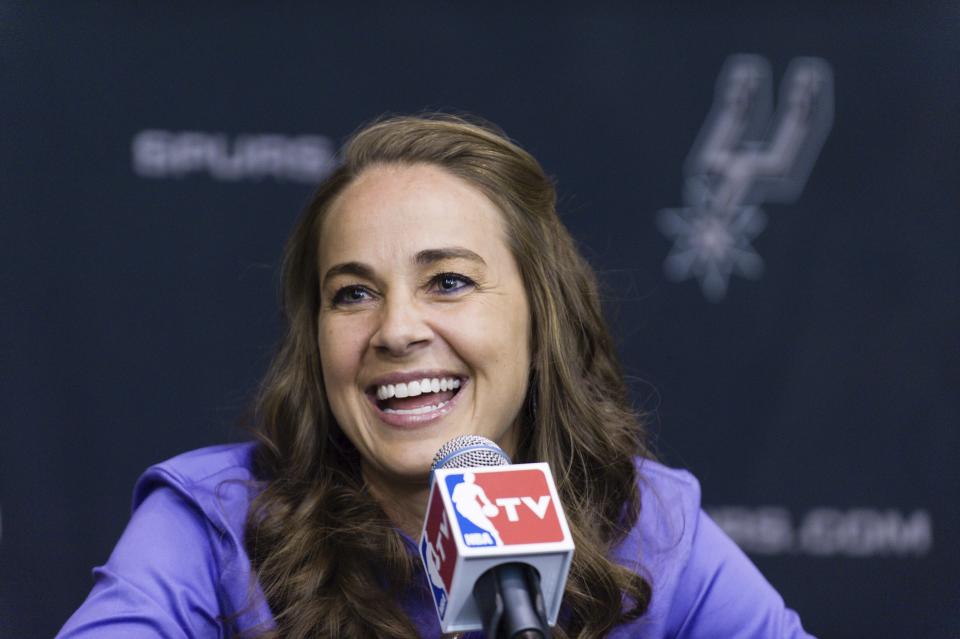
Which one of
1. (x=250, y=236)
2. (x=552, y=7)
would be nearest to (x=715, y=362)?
(x=552, y=7)

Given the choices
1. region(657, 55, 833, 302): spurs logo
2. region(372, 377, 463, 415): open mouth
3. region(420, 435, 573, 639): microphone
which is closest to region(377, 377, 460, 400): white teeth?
region(372, 377, 463, 415): open mouth

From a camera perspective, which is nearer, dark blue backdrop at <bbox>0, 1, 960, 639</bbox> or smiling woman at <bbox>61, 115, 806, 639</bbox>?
smiling woman at <bbox>61, 115, 806, 639</bbox>

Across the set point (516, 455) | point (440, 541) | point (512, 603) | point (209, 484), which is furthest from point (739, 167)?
point (512, 603)

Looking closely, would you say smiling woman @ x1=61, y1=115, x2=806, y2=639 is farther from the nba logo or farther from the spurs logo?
the spurs logo

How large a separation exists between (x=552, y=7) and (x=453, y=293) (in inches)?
57.5

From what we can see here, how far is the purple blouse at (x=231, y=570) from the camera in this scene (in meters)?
1.73

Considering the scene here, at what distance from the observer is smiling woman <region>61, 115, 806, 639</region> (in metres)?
1.86

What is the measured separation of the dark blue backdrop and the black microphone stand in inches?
72.6

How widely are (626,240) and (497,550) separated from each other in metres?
2.09

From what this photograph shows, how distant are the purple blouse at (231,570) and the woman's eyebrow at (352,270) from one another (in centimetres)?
37

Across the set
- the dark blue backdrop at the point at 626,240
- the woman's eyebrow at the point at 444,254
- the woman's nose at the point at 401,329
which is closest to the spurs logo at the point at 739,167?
the dark blue backdrop at the point at 626,240

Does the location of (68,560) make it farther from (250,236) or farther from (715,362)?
(715,362)

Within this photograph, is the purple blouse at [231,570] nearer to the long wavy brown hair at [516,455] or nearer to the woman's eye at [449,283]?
the long wavy brown hair at [516,455]

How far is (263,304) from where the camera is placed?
3.10 metres
